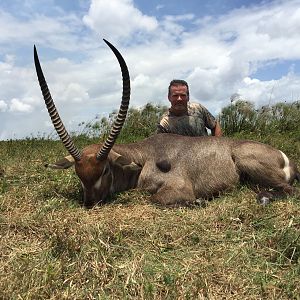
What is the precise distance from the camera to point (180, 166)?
598cm

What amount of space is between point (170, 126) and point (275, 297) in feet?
15.6

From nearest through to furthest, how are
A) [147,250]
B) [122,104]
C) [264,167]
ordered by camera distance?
[147,250] < [122,104] < [264,167]

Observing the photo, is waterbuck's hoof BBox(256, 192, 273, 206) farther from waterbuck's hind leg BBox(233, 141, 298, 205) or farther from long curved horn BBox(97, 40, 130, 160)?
long curved horn BBox(97, 40, 130, 160)

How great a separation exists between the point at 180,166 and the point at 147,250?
2.36 metres

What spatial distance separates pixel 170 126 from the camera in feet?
24.5

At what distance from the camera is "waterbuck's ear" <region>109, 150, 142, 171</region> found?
586 cm

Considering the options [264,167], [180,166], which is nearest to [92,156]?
[180,166]

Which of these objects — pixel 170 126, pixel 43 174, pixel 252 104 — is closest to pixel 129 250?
pixel 43 174

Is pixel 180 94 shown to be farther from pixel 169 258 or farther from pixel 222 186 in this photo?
pixel 169 258

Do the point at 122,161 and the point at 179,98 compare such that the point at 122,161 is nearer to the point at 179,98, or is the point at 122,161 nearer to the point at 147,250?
the point at 179,98

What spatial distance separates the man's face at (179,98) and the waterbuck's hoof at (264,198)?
7.85ft

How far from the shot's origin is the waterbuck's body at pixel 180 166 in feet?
18.1

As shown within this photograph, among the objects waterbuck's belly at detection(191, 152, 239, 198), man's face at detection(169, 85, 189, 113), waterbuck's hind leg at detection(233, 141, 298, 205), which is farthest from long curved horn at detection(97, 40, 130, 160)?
man's face at detection(169, 85, 189, 113)

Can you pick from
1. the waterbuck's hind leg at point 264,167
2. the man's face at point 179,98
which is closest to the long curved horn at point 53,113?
the waterbuck's hind leg at point 264,167
